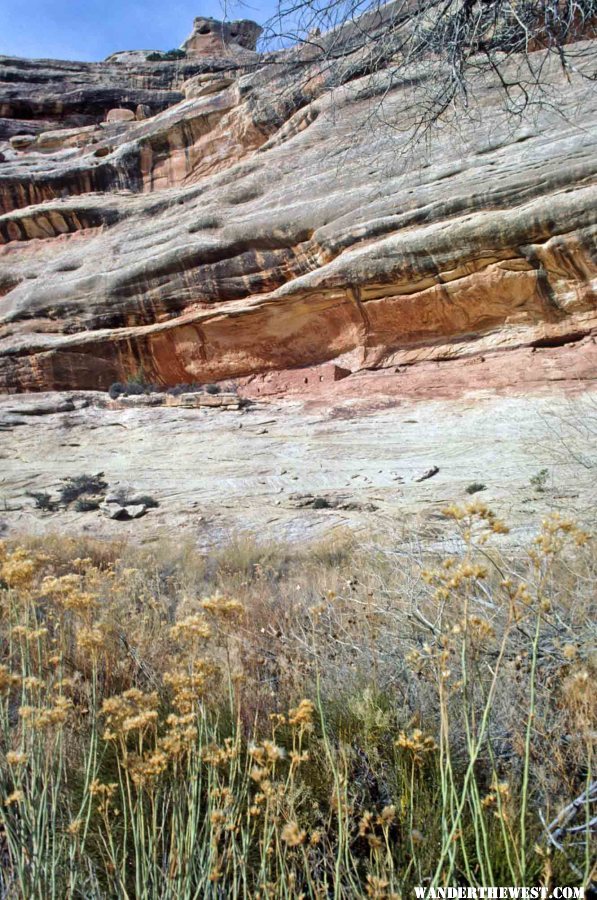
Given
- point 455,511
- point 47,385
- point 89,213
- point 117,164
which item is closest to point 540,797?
point 455,511

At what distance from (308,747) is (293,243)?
1312cm

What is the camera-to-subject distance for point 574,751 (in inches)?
78.2

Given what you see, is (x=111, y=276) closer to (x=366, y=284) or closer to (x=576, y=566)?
(x=366, y=284)

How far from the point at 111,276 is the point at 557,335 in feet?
36.8

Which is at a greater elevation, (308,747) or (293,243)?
(293,243)

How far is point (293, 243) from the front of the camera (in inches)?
543

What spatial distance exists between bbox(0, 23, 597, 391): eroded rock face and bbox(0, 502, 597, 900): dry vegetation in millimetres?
6691

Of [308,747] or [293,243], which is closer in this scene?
[308,747]

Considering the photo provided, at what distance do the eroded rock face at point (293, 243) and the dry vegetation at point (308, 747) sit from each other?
6.69 meters

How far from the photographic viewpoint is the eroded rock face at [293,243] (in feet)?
35.9

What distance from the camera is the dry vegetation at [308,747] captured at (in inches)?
51.9

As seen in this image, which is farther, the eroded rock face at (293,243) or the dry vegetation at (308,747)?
the eroded rock face at (293,243)

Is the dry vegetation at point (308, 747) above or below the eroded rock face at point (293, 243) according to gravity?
below

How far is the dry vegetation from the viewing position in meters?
1.32
